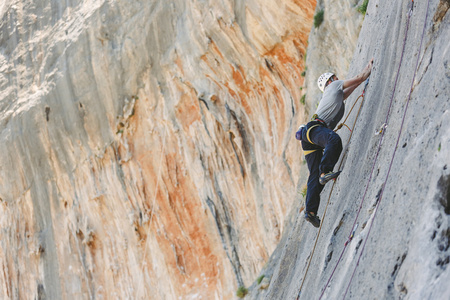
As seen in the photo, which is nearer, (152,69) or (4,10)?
(152,69)

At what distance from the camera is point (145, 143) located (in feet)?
65.4

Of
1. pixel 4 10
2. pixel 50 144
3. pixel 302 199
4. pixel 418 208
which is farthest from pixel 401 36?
pixel 4 10

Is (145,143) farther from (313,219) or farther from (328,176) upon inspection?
(328,176)

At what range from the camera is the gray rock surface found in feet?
12.4

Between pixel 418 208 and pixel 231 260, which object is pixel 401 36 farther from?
pixel 231 260

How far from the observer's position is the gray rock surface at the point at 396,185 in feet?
12.4

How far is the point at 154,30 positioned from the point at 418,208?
16.5 metres

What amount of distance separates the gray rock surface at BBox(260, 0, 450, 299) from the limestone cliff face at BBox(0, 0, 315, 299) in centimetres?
838

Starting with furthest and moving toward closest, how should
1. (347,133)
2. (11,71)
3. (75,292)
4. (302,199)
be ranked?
(11,71) → (75,292) → (302,199) → (347,133)

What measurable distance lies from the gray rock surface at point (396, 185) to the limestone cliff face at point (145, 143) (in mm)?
8381

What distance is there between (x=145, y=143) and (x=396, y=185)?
51.9 ft

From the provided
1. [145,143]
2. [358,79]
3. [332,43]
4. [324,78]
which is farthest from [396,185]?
[145,143]

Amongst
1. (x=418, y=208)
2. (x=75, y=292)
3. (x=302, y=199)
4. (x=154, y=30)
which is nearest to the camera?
(x=418, y=208)

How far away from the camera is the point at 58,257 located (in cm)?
2172
